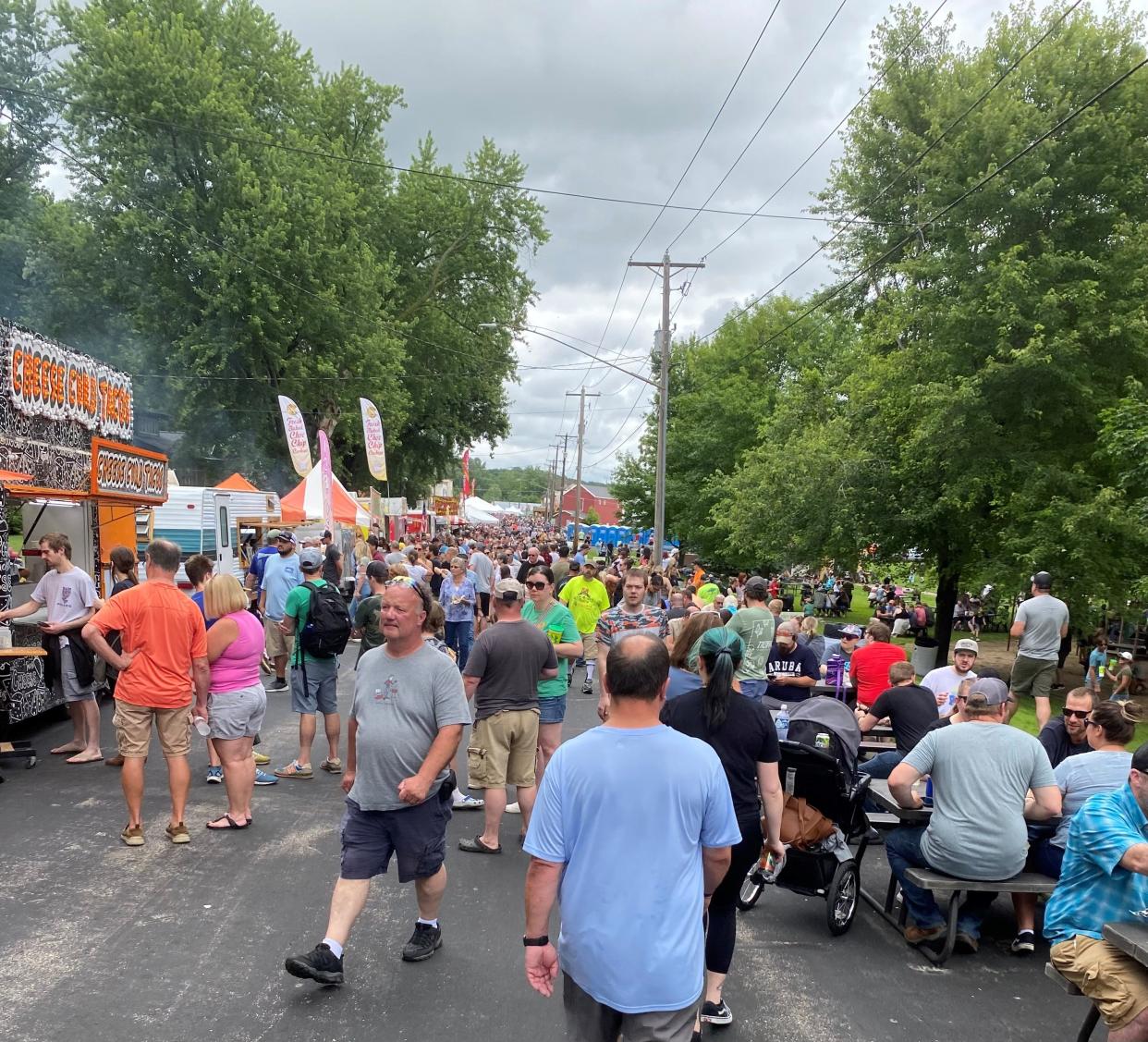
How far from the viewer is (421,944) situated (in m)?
4.41

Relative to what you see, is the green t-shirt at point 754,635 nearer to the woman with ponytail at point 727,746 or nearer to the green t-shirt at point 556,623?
the green t-shirt at point 556,623

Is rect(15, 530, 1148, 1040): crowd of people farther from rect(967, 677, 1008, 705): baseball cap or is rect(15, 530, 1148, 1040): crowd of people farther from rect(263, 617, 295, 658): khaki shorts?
rect(263, 617, 295, 658): khaki shorts

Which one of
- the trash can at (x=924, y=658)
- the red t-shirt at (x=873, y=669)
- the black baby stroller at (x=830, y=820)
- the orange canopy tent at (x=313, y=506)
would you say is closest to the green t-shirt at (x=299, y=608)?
the black baby stroller at (x=830, y=820)

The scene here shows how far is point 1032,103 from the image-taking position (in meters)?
16.0

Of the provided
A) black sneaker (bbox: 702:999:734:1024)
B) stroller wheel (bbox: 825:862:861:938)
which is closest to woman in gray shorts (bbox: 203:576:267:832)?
black sneaker (bbox: 702:999:734:1024)

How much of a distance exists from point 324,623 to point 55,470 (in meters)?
4.66

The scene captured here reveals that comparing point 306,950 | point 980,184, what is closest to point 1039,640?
point 980,184

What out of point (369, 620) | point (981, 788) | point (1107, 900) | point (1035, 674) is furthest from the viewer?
point (1035, 674)

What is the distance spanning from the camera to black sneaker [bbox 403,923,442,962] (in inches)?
172

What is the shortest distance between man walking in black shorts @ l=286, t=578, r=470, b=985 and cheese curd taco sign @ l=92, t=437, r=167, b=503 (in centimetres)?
783

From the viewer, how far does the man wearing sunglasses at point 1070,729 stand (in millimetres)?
5703

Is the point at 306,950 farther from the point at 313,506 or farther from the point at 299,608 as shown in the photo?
the point at 313,506

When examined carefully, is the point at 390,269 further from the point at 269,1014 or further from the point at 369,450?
the point at 269,1014

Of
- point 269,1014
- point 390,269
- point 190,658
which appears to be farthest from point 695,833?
point 390,269
